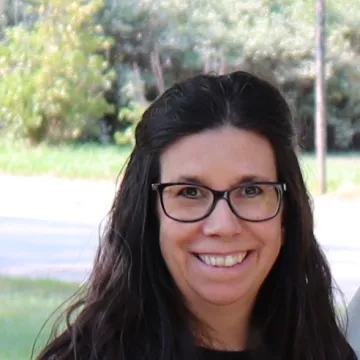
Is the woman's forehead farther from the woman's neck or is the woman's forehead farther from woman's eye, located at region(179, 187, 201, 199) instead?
the woman's neck

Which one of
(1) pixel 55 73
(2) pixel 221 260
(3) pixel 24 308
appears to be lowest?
(3) pixel 24 308

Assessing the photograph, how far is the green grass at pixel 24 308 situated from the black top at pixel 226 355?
0.99 meters

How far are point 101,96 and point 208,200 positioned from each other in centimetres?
504

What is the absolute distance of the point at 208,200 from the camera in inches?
31.1

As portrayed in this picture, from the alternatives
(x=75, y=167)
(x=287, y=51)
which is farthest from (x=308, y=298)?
(x=287, y=51)

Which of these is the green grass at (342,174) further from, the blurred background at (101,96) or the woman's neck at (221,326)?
the woman's neck at (221,326)

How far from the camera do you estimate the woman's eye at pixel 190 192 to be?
2.60 ft

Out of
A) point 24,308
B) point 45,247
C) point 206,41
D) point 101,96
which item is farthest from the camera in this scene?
point 206,41

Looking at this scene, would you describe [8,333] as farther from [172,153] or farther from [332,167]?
[332,167]

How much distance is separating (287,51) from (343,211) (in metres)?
3.13

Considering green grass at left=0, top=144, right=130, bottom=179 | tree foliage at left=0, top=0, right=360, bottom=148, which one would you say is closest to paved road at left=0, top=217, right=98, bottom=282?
green grass at left=0, top=144, right=130, bottom=179

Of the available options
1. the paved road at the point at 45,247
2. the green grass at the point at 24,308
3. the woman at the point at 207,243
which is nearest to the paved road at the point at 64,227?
→ the paved road at the point at 45,247

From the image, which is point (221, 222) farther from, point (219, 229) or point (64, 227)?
point (64, 227)

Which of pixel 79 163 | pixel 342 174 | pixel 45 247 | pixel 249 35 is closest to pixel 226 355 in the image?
pixel 45 247
